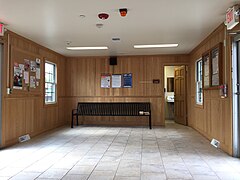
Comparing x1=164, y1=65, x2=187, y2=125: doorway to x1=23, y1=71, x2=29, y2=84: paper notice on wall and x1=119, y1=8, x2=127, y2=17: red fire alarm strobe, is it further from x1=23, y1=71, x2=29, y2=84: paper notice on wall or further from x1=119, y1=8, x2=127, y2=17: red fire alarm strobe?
x1=23, y1=71, x2=29, y2=84: paper notice on wall

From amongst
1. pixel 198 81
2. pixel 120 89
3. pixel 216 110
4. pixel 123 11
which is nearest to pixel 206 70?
pixel 216 110

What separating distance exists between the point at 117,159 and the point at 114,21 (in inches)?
98.5

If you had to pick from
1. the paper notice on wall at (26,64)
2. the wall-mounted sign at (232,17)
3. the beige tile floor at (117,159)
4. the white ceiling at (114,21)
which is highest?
the white ceiling at (114,21)

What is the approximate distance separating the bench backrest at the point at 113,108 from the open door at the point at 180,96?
129cm

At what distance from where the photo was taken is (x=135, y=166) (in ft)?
11.5

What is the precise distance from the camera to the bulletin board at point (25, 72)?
5.04 meters

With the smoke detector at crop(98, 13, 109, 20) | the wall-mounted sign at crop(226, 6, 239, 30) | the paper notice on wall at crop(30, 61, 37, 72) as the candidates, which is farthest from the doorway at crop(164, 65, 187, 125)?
the paper notice on wall at crop(30, 61, 37, 72)

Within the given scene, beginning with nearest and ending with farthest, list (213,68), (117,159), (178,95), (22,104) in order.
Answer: (117,159) → (213,68) → (22,104) → (178,95)

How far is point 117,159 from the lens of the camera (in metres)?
3.89

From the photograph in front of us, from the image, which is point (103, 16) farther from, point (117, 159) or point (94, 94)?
point (94, 94)

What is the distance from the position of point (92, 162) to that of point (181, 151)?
178 cm

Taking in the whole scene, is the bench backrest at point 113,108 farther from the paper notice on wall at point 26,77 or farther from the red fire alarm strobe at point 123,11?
the red fire alarm strobe at point 123,11

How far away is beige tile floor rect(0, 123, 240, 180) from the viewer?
10.3 feet

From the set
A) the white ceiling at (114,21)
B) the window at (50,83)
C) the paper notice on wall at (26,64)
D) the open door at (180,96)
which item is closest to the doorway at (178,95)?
the open door at (180,96)
